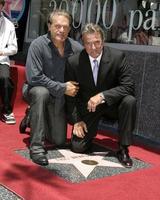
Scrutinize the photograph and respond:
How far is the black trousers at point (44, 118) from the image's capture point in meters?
4.17

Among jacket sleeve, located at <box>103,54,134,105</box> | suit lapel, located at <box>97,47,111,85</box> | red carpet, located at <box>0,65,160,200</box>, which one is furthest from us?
suit lapel, located at <box>97,47,111,85</box>

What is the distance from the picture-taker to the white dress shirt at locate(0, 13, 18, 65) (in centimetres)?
594

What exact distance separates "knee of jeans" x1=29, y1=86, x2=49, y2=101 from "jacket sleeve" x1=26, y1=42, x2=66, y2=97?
0.06 m

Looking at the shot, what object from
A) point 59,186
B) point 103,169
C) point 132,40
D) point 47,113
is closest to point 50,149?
point 47,113

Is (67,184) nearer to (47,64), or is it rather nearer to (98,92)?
(98,92)

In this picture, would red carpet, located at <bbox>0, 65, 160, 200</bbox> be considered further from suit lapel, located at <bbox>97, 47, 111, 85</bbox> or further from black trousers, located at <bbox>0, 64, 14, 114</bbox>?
black trousers, located at <bbox>0, 64, 14, 114</bbox>

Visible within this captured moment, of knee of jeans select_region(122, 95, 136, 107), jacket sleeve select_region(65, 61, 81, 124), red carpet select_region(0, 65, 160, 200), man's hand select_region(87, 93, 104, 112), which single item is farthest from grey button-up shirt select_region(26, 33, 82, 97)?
red carpet select_region(0, 65, 160, 200)

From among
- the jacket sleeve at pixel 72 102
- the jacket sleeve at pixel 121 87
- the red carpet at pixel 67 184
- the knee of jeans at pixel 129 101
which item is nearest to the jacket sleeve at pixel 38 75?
the jacket sleeve at pixel 72 102

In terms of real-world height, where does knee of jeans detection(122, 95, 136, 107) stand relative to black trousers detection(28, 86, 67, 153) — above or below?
above

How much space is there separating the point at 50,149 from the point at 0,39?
2002 millimetres

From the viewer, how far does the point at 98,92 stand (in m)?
4.36

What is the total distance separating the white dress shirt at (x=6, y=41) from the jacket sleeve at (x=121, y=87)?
2074 mm

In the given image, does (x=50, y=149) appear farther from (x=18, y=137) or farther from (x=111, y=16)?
(x=111, y=16)

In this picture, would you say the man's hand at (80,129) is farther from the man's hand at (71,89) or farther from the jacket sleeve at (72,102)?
the man's hand at (71,89)
